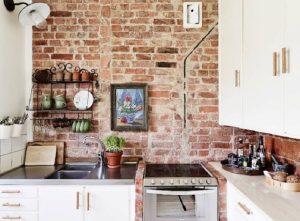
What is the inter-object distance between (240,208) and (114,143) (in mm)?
1308

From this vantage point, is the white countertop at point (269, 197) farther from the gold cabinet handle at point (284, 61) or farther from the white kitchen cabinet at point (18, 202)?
the white kitchen cabinet at point (18, 202)

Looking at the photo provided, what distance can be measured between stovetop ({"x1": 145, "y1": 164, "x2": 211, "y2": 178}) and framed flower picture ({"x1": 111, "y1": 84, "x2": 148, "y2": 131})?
0.42 meters

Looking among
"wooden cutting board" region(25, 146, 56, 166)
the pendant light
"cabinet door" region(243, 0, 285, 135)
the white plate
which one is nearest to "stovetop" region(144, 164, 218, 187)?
"cabinet door" region(243, 0, 285, 135)

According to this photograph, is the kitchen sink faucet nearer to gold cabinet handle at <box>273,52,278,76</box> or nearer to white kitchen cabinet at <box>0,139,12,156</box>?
white kitchen cabinet at <box>0,139,12,156</box>

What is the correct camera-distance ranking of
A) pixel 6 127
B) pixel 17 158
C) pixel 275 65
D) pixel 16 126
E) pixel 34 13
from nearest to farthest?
pixel 275 65 → pixel 6 127 → pixel 16 126 → pixel 34 13 → pixel 17 158

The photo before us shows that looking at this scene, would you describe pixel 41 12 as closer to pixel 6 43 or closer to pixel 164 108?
pixel 6 43

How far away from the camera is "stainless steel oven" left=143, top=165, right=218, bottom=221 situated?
2.41 meters

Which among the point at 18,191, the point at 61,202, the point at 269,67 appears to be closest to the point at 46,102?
the point at 18,191

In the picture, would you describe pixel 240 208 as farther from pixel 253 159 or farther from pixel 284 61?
pixel 284 61

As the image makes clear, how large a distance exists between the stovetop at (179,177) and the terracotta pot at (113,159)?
0.30 metres

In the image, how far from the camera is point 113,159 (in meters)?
2.92

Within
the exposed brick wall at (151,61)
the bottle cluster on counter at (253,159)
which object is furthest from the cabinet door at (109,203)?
the bottle cluster on counter at (253,159)

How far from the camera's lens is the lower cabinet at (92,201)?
2.48 meters

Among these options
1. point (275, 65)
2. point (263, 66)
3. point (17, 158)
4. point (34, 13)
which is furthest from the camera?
point (17, 158)
